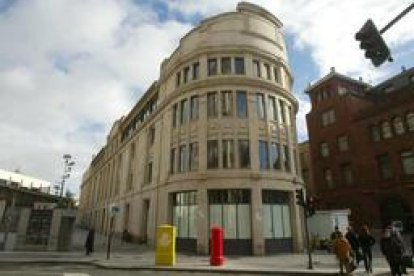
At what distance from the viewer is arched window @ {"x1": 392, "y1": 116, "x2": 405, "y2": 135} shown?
110 ft

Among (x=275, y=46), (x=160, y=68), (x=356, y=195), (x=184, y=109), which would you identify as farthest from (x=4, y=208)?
(x=356, y=195)

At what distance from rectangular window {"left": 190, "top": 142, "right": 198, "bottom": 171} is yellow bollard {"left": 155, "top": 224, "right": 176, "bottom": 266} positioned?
7.29 meters

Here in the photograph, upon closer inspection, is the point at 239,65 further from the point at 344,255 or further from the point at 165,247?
the point at 344,255

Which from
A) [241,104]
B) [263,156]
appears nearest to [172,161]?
[241,104]

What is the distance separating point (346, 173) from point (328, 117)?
276 inches

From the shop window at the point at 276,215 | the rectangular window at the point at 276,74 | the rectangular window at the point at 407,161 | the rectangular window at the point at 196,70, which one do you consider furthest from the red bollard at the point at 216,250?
the rectangular window at the point at 407,161

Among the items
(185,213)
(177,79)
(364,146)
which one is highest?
(177,79)

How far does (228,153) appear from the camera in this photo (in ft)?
79.9

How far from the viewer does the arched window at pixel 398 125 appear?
33562mm

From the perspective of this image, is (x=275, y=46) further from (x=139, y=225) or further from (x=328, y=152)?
(x=139, y=225)

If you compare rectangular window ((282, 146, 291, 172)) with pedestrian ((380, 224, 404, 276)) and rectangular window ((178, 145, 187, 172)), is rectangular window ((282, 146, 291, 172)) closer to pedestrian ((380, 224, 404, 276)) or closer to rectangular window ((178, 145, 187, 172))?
rectangular window ((178, 145, 187, 172))

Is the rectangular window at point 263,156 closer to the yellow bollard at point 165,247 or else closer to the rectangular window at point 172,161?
the rectangular window at point 172,161

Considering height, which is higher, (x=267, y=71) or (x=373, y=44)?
(x=267, y=71)

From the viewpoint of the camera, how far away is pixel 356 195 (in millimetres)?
36000
